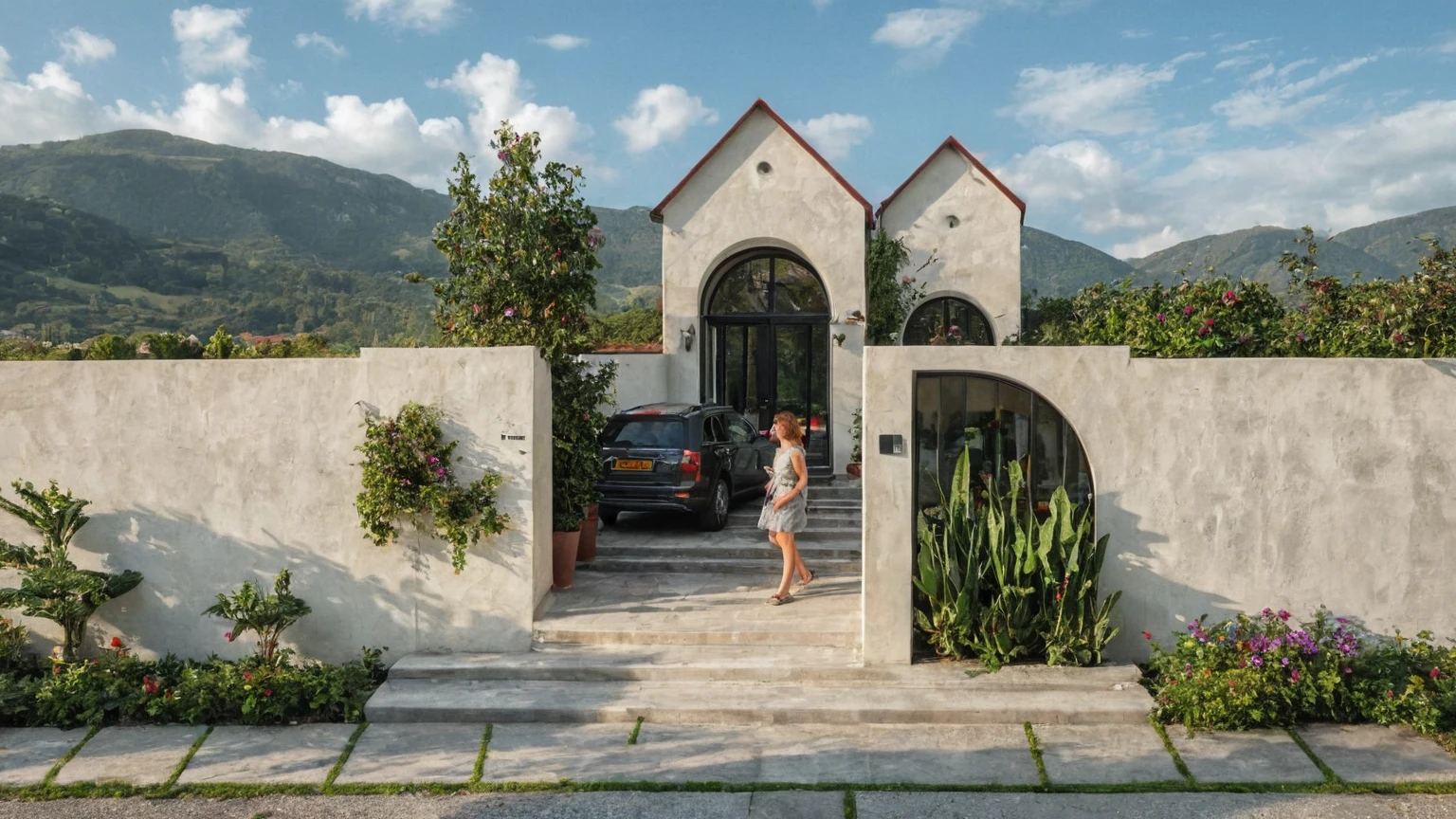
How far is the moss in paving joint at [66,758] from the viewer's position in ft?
20.8

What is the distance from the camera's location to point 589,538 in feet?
34.6

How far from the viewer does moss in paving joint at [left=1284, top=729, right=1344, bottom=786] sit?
598 cm

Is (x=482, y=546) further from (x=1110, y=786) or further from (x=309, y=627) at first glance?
(x=1110, y=786)

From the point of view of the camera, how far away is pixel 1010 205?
713 inches

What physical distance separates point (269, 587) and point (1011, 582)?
20.6 feet

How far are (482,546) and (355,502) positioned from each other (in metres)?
1.13

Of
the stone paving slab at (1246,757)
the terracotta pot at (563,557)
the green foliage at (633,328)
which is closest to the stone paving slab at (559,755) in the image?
the terracotta pot at (563,557)

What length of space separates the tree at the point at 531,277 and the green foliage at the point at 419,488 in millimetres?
1421

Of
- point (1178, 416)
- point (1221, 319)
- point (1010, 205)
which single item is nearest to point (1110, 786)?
point (1178, 416)

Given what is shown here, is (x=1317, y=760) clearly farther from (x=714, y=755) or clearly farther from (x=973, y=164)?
(x=973, y=164)

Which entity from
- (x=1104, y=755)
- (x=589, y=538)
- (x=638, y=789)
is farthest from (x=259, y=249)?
(x=1104, y=755)

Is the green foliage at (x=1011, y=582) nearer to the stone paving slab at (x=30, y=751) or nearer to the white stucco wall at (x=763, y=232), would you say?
the stone paving slab at (x=30, y=751)

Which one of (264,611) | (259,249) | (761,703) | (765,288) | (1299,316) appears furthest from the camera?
(259,249)

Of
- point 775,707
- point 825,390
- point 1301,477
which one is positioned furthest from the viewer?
point 825,390
